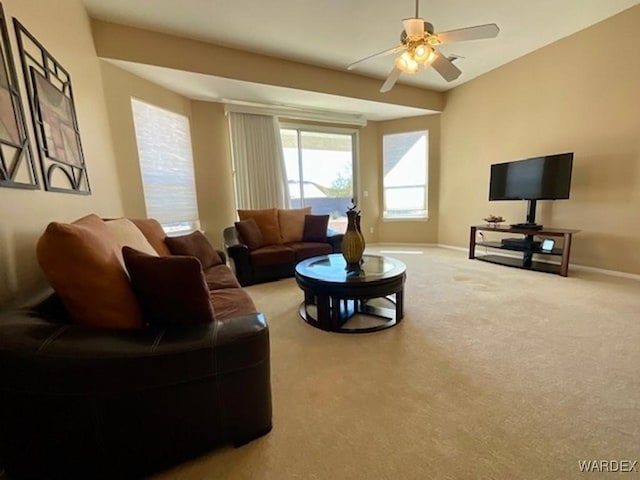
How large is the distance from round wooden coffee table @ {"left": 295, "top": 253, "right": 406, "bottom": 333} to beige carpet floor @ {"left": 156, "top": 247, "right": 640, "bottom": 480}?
0.12 meters

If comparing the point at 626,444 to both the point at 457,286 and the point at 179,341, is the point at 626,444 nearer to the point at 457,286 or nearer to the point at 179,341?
the point at 179,341

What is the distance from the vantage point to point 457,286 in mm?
3229

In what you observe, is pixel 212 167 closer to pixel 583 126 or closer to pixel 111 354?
pixel 111 354

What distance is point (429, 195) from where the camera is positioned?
5.73m

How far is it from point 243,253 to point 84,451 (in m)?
2.51

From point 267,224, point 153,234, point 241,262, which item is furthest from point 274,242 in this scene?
point 153,234

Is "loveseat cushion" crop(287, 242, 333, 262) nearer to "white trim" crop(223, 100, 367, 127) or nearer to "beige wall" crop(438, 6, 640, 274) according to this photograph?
"white trim" crop(223, 100, 367, 127)

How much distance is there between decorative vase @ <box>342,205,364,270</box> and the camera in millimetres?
2500

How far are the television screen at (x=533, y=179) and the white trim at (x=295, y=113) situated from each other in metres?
2.61

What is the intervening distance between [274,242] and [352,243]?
5.73ft

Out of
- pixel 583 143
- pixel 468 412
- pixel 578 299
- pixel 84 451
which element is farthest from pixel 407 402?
pixel 583 143

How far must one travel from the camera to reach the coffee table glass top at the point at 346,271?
220cm

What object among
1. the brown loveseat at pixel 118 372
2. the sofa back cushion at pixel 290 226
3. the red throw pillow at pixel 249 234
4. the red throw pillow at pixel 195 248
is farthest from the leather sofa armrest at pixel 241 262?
the brown loveseat at pixel 118 372

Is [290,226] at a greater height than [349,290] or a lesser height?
greater
